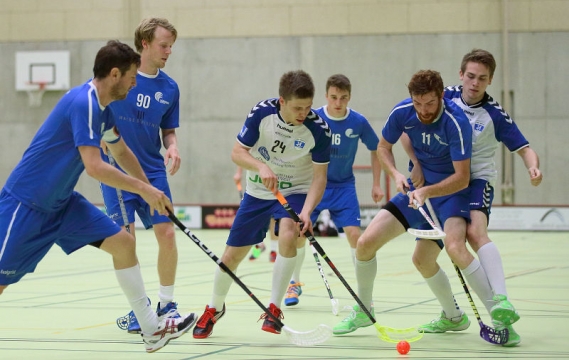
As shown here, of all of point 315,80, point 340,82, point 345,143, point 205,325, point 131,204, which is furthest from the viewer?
point 315,80

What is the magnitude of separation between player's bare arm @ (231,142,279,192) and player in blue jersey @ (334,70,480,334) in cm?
65

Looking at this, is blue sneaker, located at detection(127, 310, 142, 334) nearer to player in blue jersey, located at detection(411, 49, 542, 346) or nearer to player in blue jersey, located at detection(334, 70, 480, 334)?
player in blue jersey, located at detection(334, 70, 480, 334)

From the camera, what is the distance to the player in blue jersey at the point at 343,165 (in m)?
6.75

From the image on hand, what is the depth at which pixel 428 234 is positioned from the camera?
177 inches

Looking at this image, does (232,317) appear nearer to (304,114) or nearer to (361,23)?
(304,114)

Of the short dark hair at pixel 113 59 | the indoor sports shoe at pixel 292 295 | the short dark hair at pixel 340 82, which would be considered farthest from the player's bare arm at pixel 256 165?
the short dark hair at pixel 340 82

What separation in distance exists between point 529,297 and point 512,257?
401 centimetres

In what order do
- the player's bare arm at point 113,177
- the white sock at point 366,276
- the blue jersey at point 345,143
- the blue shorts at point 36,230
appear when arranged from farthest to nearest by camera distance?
1. the blue jersey at point 345,143
2. the white sock at point 366,276
3. the blue shorts at point 36,230
4. the player's bare arm at point 113,177

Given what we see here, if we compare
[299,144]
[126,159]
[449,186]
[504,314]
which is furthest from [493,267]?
[126,159]

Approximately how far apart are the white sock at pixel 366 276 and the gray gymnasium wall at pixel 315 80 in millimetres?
11255

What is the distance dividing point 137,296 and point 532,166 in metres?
2.27

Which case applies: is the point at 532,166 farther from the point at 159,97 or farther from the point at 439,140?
the point at 159,97

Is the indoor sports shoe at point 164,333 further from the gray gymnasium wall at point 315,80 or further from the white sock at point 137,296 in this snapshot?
the gray gymnasium wall at point 315,80

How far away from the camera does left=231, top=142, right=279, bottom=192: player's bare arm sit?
178 inches
